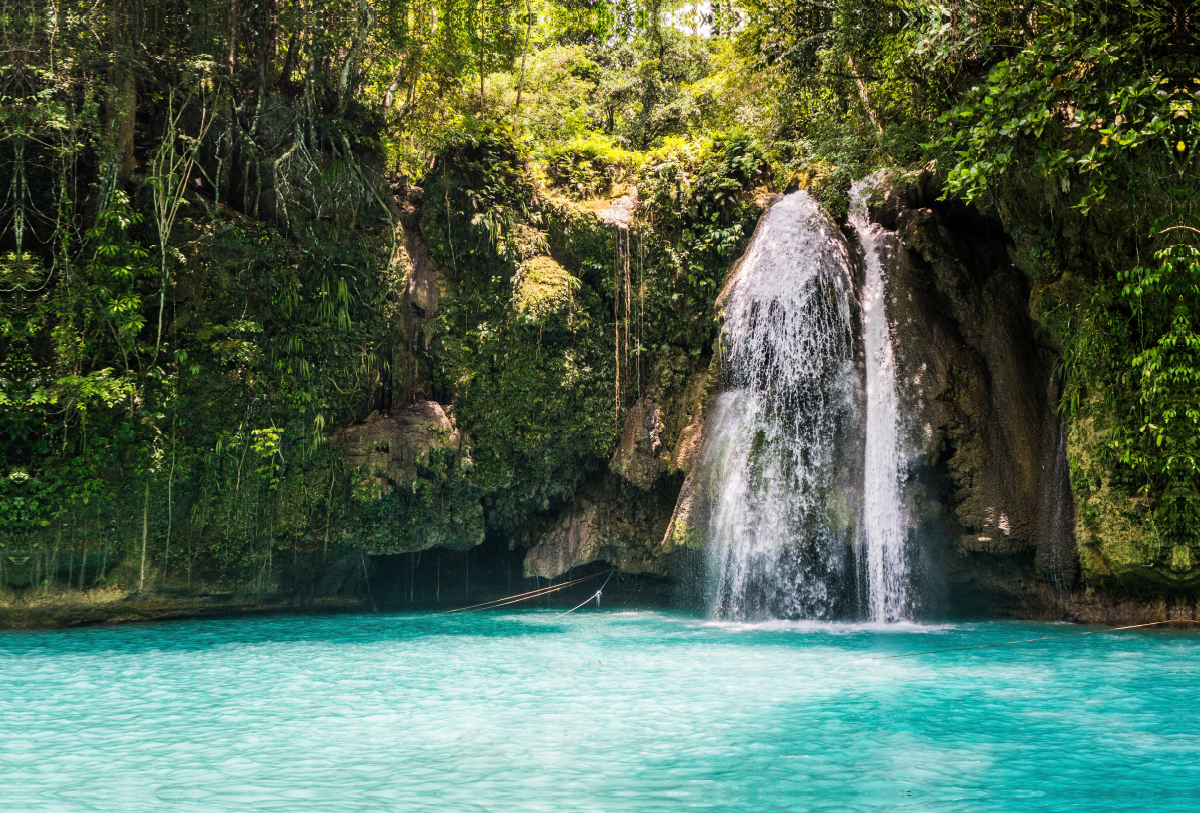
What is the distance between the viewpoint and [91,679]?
7.50m

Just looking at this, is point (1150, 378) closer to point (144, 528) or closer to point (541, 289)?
point (541, 289)

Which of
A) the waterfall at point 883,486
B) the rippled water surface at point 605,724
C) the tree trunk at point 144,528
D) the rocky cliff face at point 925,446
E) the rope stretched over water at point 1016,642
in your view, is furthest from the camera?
the tree trunk at point 144,528

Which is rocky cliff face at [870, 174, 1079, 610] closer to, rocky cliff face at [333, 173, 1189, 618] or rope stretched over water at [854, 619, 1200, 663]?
rocky cliff face at [333, 173, 1189, 618]

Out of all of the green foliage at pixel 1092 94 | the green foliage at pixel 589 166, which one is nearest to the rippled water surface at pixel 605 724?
the green foliage at pixel 1092 94

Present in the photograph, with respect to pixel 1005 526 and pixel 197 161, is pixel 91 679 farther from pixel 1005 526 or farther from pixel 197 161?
pixel 1005 526

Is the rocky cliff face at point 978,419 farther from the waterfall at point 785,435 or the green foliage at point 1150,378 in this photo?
the green foliage at point 1150,378

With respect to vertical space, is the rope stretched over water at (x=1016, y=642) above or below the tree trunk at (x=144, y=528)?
below

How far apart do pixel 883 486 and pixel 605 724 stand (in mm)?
6635

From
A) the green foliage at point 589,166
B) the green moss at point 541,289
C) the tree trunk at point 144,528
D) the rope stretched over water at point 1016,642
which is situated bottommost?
the rope stretched over water at point 1016,642

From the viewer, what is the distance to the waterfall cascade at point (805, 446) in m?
11.1

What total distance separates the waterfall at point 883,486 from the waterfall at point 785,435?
285 mm

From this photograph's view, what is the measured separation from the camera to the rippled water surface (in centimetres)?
437

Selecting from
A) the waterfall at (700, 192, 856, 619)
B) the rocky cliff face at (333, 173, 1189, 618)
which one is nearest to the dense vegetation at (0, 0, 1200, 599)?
the rocky cliff face at (333, 173, 1189, 618)

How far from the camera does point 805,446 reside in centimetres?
1156
